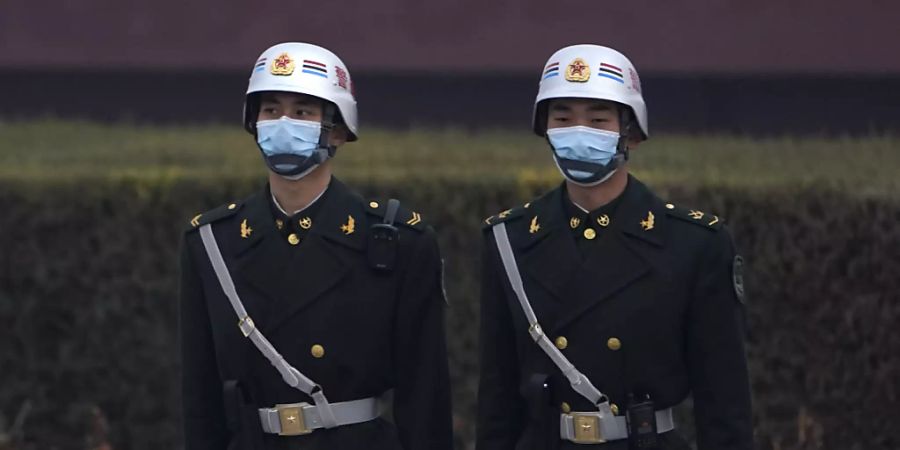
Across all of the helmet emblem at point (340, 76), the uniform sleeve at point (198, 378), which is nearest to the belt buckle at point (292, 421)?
the uniform sleeve at point (198, 378)

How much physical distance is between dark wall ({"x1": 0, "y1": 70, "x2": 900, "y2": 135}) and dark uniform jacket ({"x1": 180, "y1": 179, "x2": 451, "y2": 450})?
623 centimetres

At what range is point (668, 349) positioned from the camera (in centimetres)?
493

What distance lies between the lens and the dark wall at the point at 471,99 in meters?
11.0

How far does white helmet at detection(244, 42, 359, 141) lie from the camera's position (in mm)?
5066

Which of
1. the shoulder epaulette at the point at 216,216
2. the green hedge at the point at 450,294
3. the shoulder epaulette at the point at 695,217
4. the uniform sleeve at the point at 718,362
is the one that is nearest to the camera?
the uniform sleeve at the point at 718,362

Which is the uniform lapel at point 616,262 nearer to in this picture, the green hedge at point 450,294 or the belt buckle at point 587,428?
the belt buckle at point 587,428

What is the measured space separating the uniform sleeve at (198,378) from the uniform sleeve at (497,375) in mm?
780

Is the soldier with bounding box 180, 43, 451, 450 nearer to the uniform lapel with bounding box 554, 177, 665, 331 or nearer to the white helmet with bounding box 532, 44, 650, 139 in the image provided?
the uniform lapel with bounding box 554, 177, 665, 331

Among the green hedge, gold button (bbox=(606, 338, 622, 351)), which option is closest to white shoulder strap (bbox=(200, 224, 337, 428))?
gold button (bbox=(606, 338, 622, 351))

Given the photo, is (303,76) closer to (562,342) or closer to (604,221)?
(604,221)

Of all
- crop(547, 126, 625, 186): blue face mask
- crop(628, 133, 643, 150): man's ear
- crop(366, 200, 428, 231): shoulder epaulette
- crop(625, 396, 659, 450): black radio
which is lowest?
crop(625, 396, 659, 450): black radio

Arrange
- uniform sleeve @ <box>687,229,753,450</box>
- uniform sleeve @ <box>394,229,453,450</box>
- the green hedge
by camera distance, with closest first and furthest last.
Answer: uniform sleeve @ <box>687,229,753,450</box>, uniform sleeve @ <box>394,229,453,450</box>, the green hedge

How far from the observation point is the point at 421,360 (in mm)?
5133

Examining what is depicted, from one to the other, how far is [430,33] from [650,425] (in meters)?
6.85
